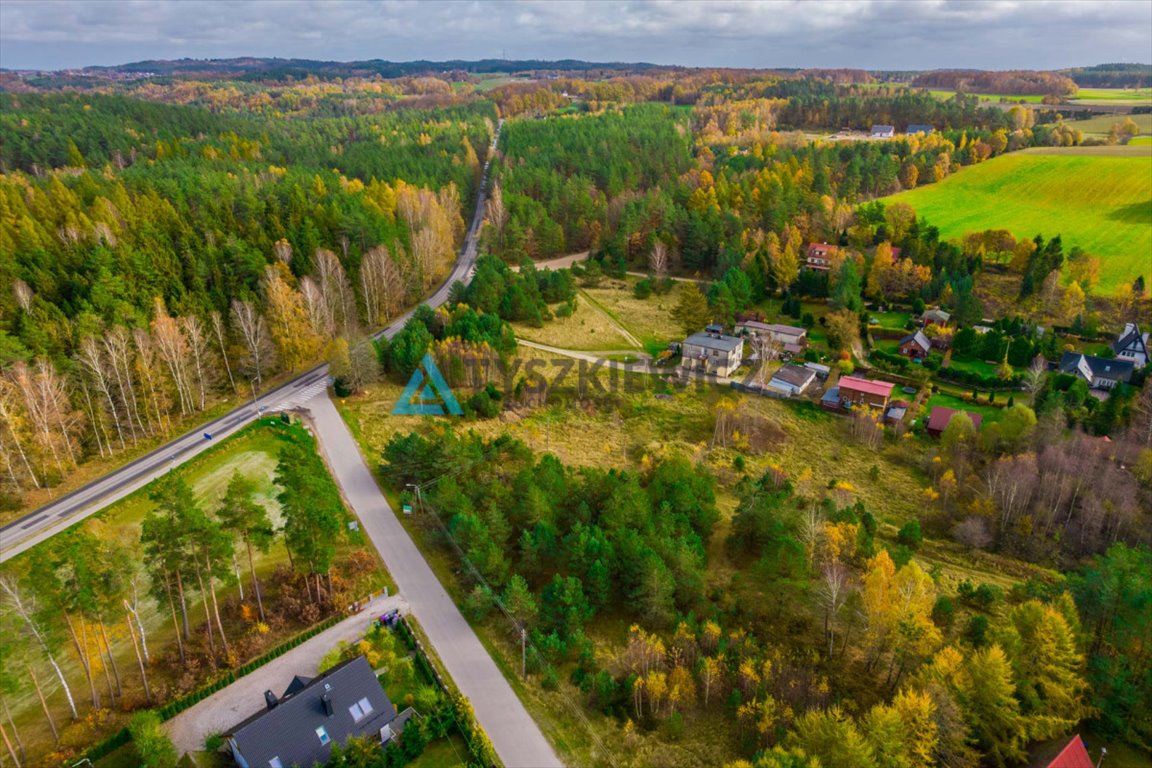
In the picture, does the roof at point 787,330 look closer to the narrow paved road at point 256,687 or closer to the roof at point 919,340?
the roof at point 919,340

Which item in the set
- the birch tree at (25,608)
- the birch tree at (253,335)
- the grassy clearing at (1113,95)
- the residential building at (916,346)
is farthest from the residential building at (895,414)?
the grassy clearing at (1113,95)

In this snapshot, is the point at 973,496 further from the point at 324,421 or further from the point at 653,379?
the point at 324,421

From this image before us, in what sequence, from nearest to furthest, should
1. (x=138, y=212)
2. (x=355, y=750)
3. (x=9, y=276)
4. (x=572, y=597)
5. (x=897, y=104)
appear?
(x=355, y=750) < (x=572, y=597) < (x=9, y=276) < (x=138, y=212) < (x=897, y=104)

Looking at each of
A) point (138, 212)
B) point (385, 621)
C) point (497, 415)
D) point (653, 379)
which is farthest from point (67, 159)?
point (385, 621)

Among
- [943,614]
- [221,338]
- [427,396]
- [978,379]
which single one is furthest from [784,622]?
[221,338]

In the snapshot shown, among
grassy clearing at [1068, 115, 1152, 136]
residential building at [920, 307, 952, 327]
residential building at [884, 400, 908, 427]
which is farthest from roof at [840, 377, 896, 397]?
grassy clearing at [1068, 115, 1152, 136]
